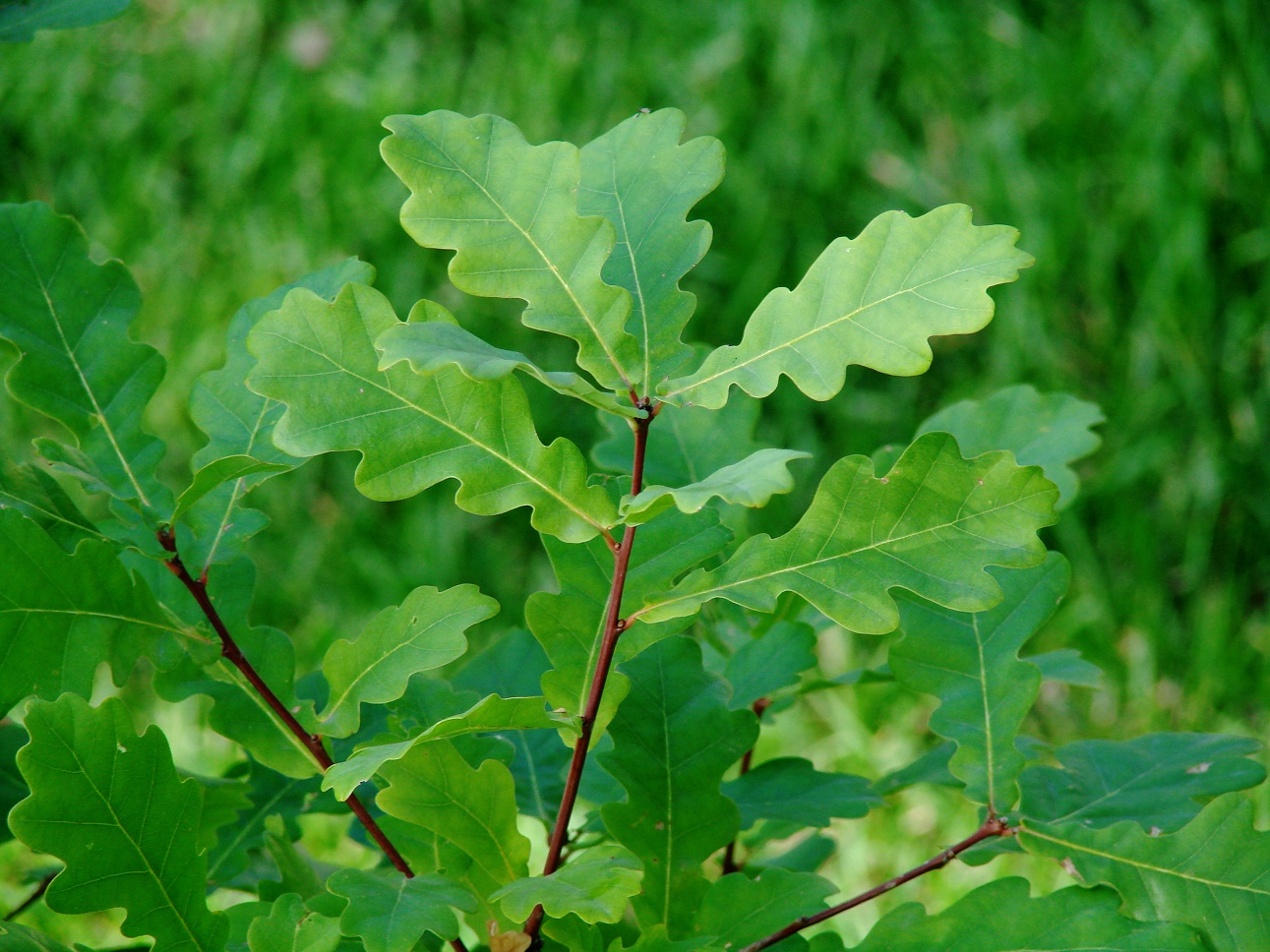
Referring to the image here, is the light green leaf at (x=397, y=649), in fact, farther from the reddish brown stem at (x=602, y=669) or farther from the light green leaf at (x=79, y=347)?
the light green leaf at (x=79, y=347)

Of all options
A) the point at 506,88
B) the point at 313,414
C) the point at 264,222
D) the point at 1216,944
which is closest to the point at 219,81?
the point at 264,222

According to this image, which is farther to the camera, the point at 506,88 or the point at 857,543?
the point at 506,88

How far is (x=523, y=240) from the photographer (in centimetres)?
70

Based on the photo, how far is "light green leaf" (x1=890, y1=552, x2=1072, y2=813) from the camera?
0.79 meters

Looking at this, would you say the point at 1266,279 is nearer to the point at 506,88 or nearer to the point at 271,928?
the point at 506,88

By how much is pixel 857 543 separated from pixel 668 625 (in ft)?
0.40

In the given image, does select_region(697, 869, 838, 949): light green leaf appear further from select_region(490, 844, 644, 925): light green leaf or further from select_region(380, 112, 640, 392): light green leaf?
→ select_region(380, 112, 640, 392): light green leaf

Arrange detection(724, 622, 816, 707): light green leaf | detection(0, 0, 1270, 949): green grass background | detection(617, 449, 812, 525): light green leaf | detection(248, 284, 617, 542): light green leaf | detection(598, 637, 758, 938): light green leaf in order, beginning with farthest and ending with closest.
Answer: detection(0, 0, 1270, 949): green grass background → detection(724, 622, 816, 707): light green leaf → detection(598, 637, 758, 938): light green leaf → detection(248, 284, 617, 542): light green leaf → detection(617, 449, 812, 525): light green leaf

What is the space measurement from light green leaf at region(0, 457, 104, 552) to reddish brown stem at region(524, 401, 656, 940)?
0.31 meters

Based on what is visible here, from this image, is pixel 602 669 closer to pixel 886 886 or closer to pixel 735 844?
pixel 886 886

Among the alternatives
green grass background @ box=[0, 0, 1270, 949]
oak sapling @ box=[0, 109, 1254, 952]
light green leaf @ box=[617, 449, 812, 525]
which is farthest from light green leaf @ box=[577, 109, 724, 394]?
green grass background @ box=[0, 0, 1270, 949]

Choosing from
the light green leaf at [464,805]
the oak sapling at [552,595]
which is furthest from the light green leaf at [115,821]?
the light green leaf at [464,805]

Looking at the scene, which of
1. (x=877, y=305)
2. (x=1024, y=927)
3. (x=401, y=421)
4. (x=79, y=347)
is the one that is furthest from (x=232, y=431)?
(x=1024, y=927)

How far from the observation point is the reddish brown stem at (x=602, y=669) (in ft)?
2.27
